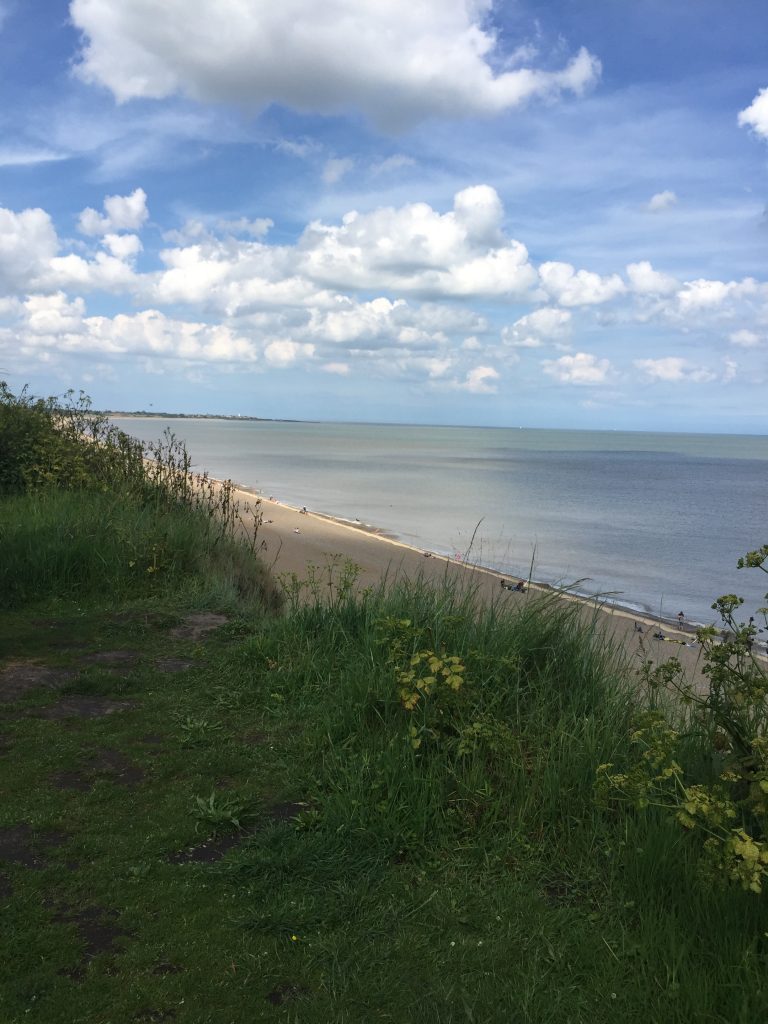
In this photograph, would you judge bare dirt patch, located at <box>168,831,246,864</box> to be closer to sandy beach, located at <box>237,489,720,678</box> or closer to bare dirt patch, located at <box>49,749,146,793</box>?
bare dirt patch, located at <box>49,749,146,793</box>

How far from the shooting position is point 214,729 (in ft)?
17.4

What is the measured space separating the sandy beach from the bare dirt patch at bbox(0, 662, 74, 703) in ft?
15.7

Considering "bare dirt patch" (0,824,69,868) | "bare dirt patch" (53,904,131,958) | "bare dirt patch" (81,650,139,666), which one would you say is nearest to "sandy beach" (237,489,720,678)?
"bare dirt patch" (81,650,139,666)

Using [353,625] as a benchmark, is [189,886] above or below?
below

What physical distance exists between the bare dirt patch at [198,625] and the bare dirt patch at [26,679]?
1255 mm

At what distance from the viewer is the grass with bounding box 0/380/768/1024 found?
2.95 m

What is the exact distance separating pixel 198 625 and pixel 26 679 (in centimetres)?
181

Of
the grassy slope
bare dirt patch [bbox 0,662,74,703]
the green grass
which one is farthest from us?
the green grass

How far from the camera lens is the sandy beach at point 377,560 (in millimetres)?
11625

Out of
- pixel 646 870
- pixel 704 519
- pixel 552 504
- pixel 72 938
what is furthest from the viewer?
pixel 552 504

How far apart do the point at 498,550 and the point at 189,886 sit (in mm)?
19055

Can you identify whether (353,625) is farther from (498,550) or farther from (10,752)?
(498,550)

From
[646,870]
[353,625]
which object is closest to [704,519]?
[353,625]

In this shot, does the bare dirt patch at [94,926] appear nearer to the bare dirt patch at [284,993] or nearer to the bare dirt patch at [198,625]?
the bare dirt patch at [284,993]
